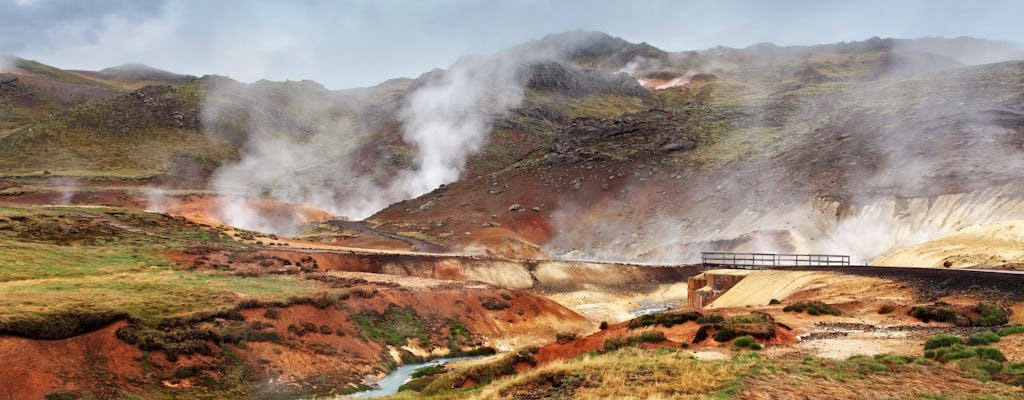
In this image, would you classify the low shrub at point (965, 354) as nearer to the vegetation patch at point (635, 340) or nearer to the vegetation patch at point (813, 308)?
the vegetation patch at point (635, 340)

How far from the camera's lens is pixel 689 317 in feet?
91.5

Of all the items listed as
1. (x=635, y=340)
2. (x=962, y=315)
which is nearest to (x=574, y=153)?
(x=962, y=315)

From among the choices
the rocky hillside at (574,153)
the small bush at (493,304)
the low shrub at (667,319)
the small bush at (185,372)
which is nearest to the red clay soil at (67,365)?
the small bush at (185,372)

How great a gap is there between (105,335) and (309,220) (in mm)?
72716

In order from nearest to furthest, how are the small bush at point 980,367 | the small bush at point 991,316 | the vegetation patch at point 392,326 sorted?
the small bush at point 980,367 → the small bush at point 991,316 → the vegetation patch at point 392,326

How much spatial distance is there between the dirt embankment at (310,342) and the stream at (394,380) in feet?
2.09

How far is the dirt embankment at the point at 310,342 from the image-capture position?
22.9 metres

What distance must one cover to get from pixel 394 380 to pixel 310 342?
13.2 ft

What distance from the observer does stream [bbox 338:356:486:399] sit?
89.6ft

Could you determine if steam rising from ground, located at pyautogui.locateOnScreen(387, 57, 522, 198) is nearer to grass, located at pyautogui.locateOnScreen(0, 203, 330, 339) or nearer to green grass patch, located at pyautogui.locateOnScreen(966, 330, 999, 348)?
grass, located at pyautogui.locateOnScreen(0, 203, 330, 339)

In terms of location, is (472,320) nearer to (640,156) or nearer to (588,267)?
(588,267)

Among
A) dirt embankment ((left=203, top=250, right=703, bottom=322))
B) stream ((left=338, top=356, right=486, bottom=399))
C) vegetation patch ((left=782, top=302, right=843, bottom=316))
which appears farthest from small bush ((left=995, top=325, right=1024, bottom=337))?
dirt embankment ((left=203, top=250, right=703, bottom=322))

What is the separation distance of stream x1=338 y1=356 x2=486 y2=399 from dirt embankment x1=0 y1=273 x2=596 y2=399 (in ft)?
2.09

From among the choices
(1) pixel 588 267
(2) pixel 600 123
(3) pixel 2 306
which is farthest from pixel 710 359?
(2) pixel 600 123
